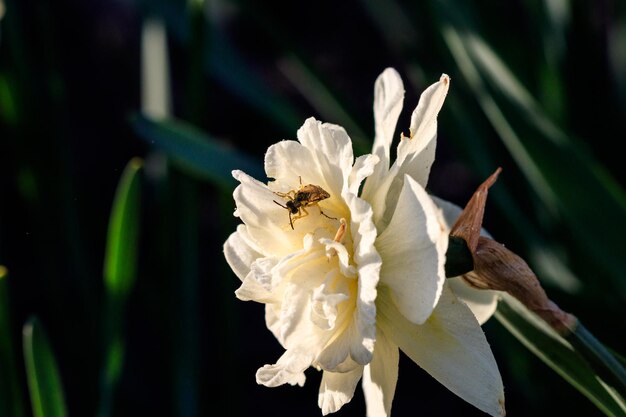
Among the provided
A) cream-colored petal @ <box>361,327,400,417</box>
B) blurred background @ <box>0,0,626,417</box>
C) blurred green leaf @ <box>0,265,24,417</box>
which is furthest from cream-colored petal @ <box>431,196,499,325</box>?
blurred green leaf @ <box>0,265,24,417</box>

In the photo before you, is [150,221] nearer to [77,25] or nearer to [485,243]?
[77,25]

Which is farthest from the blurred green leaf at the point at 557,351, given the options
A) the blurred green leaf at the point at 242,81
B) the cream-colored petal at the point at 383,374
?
the blurred green leaf at the point at 242,81

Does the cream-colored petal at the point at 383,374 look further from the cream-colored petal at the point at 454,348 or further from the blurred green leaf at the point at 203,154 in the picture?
the blurred green leaf at the point at 203,154

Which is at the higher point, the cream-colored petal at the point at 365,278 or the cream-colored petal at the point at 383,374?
the cream-colored petal at the point at 365,278

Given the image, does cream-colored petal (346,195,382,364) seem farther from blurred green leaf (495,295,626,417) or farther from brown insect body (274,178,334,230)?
blurred green leaf (495,295,626,417)

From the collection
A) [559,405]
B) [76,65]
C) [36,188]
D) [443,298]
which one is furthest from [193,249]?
[76,65]

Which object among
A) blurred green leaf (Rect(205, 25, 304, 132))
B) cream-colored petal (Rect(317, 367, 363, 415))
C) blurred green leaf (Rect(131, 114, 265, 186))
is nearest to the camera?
cream-colored petal (Rect(317, 367, 363, 415))

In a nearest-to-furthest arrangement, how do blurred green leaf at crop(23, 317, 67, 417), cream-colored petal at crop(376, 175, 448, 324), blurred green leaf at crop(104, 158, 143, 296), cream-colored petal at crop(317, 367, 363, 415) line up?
cream-colored petal at crop(376, 175, 448, 324) → cream-colored petal at crop(317, 367, 363, 415) → blurred green leaf at crop(23, 317, 67, 417) → blurred green leaf at crop(104, 158, 143, 296)
